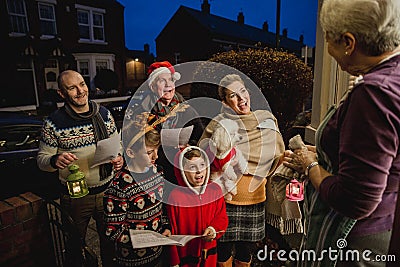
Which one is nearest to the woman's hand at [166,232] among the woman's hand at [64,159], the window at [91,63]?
the woman's hand at [64,159]

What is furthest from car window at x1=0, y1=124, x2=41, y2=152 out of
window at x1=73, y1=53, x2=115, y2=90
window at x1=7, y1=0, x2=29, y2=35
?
window at x1=73, y1=53, x2=115, y2=90

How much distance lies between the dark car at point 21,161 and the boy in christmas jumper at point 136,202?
2.48 m

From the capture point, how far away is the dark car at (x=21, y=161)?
3578mm

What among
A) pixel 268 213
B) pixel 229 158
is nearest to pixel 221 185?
pixel 229 158

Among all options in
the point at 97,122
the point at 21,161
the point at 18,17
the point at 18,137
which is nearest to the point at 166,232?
the point at 97,122

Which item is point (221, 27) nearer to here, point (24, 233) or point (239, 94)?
point (239, 94)

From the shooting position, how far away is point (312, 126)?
316 cm

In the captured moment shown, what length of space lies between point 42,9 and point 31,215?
1459cm

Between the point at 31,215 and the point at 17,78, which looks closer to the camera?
the point at 31,215

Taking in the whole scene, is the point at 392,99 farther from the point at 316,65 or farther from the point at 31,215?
the point at 316,65

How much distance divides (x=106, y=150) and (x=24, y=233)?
0.65 meters

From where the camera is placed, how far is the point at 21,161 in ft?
11.8

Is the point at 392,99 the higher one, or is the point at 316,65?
the point at 316,65

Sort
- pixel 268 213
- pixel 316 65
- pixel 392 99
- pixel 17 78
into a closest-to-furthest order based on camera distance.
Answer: pixel 392 99 → pixel 268 213 → pixel 316 65 → pixel 17 78
